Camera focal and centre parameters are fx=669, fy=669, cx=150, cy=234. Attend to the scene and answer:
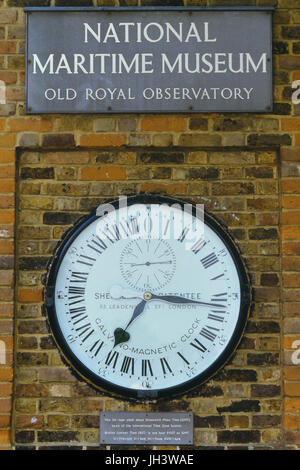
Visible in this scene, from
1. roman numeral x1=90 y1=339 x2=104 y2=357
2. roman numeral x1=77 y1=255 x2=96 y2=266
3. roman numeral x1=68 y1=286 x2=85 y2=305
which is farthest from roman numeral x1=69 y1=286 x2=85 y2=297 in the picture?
roman numeral x1=90 y1=339 x2=104 y2=357

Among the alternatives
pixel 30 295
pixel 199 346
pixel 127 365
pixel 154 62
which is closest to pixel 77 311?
pixel 30 295

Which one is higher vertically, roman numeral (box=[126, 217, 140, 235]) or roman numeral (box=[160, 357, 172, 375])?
roman numeral (box=[126, 217, 140, 235])

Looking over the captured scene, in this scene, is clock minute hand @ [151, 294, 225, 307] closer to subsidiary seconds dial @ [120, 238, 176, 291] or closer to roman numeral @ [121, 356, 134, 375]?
subsidiary seconds dial @ [120, 238, 176, 291]

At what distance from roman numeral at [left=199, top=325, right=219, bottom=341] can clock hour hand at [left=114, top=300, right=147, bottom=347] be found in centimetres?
29

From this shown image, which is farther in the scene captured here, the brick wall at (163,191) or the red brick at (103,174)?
the red brick at (103,174)

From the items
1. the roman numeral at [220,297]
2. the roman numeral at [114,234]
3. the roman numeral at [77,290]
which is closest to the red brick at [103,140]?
the roman numeral at [114,234]

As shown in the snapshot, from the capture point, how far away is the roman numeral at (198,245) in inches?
120

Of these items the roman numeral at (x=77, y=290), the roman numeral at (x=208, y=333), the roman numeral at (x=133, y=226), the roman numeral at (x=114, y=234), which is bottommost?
the roman numeral at (x=208, y=333)

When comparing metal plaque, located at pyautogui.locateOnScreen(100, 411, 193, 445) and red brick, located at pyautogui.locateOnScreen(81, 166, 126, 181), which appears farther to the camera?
red brick, located at pyautogui.locateOnScreen(81, 166, 126, 181)

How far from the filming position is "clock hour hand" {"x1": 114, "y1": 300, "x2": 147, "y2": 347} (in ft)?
9.85

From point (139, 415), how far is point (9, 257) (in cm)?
92

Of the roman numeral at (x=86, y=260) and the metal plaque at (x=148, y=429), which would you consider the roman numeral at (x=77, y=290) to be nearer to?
the roman numeral at (x=86, y=260)

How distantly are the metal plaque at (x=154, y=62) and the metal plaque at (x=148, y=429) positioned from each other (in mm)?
1397

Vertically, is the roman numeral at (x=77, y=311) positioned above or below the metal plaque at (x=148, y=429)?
above
